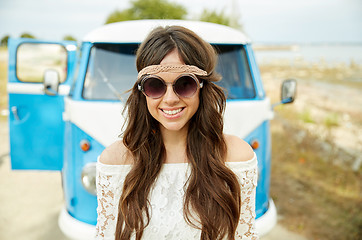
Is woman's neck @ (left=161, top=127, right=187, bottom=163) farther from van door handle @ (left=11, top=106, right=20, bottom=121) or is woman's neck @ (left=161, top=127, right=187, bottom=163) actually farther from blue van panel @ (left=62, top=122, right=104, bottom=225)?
van door handle @ (left=11, top=106, right=20, bottom=121)

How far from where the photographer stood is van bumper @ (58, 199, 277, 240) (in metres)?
2.37

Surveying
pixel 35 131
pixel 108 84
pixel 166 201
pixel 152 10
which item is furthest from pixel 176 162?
pixel 152 10

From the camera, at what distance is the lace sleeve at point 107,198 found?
155 cm

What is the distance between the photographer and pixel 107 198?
61.6 inches

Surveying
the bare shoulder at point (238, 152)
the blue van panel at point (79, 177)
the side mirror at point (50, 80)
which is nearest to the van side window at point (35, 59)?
the side mirror at point (50, 80)

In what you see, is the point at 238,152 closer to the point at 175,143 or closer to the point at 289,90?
the point at 175,143

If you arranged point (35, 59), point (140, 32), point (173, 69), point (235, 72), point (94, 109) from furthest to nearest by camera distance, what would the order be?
point (35, 59), point (235, 72), point (140, 32), point (94, 109), point (173, 69)

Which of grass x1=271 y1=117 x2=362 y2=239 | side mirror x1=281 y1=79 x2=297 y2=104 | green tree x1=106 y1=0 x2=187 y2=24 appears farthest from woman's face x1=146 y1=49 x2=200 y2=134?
green tree x1=106 y1=0 x2=187 y2=24

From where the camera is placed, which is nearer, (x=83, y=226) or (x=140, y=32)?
(x=83, y=226)

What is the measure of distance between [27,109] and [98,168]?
2.25 m

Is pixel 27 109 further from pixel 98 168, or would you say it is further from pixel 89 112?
pixel 98 168

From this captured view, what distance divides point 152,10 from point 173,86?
13.3 meters

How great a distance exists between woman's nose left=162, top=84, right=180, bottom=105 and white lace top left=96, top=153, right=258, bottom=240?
34cm

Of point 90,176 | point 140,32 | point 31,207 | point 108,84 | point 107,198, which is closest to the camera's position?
point 107,198
